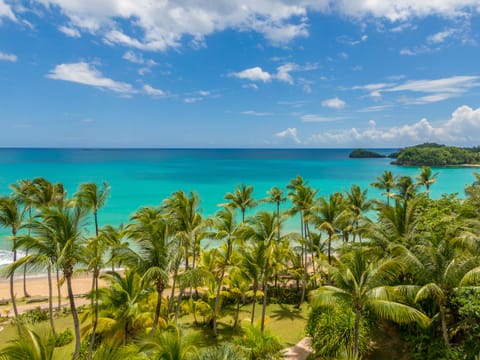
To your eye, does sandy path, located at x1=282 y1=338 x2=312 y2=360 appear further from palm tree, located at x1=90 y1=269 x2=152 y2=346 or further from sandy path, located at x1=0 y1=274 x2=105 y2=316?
sandy path, located at x1=0 y1=274 x2=105 y2=316

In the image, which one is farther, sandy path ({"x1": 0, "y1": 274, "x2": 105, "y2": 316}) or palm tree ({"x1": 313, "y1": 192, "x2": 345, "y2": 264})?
palm tree ({"x1": 313, "y1": 192, "x2": 345, "y2": 264})

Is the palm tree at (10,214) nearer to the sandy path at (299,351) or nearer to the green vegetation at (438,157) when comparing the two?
the sandy path at (299,351)

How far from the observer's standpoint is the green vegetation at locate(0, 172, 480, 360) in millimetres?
10094

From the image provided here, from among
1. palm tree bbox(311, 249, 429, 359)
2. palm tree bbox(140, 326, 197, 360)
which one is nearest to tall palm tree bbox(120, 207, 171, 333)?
palm tree bbox(140, 326, 197, 360)

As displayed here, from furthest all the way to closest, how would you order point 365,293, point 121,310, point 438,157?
point 438,157
point 121,310
point 365,293

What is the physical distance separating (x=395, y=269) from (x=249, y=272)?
23.6 feet

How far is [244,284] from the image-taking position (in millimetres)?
18156

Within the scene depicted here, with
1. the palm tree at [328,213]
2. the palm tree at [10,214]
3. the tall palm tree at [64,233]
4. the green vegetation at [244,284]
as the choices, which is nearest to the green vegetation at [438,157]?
the green vegetation at [244,284]

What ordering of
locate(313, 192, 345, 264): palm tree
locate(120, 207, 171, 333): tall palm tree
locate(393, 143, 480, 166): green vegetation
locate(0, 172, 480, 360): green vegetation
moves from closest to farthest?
locate(0, 172, 480, 360): green vegetation, locate(120, 207, 171, 333): tall palm tree, locate(313, 192, 345, 264): palm tree, locate(393, 143, 480, 166): green vegetation

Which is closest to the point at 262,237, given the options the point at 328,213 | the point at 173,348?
the point at 328,213

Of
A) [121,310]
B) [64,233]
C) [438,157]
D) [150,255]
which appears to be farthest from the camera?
[438,157]

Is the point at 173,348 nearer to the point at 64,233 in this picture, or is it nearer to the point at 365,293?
the point at 64,233

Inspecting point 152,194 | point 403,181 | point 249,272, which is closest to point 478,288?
point 249,272

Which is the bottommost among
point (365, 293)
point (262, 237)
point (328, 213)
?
point (365, 293)
